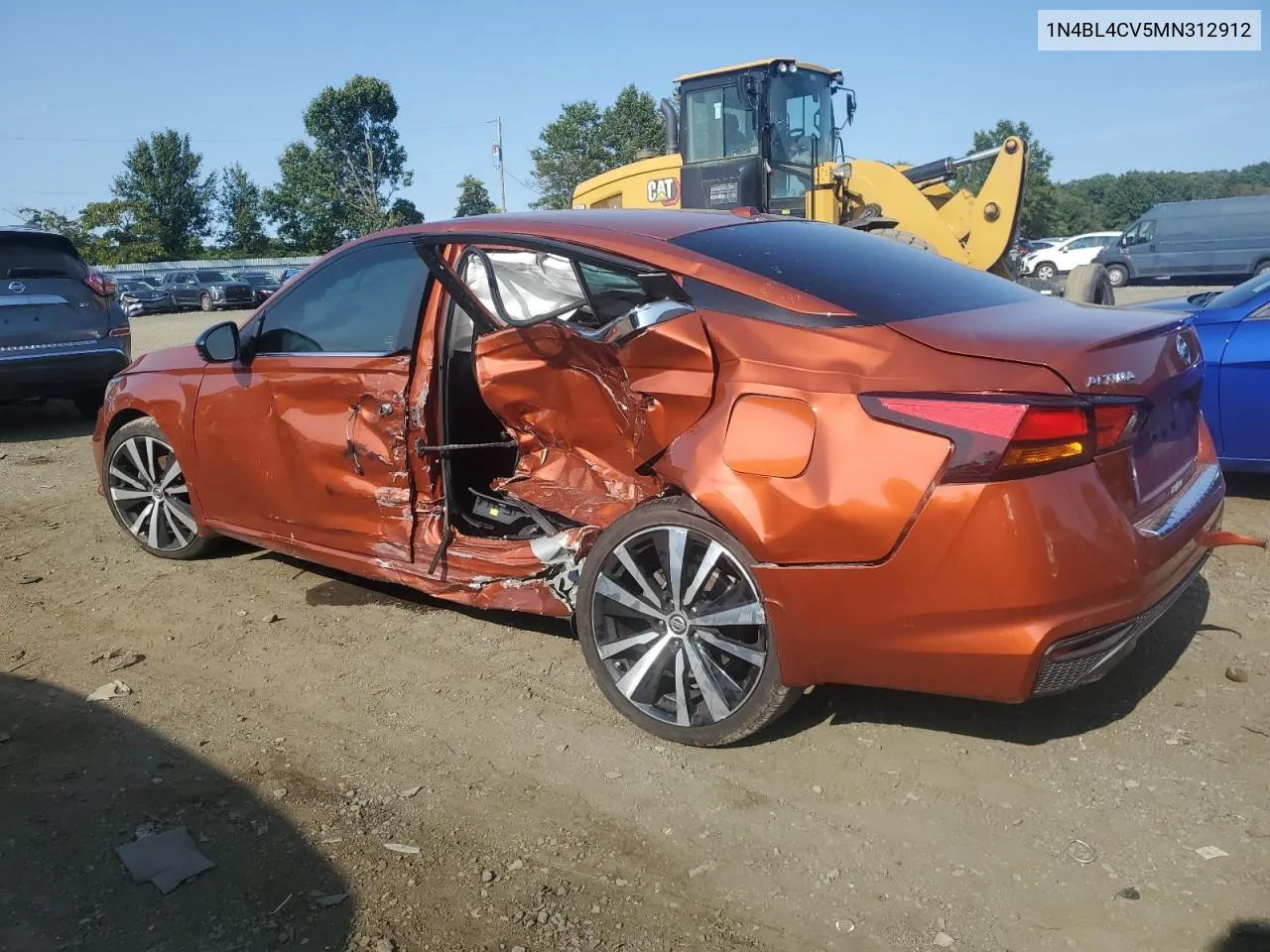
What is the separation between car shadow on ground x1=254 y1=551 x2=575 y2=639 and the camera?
4316 millimetres

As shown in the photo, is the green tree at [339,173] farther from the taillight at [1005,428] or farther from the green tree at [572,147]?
the taillight at [1005,428]

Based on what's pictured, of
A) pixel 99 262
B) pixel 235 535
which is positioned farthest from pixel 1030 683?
pixel 99 262

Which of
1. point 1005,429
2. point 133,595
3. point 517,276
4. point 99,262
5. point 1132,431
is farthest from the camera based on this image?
point 99,262

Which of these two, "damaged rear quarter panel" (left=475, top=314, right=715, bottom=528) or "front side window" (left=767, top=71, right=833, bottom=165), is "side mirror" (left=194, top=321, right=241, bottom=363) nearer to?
"damaged rear quarter panel" (left=475, top=314, right=715, bottom=528)

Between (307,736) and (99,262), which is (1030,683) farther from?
(99,262)

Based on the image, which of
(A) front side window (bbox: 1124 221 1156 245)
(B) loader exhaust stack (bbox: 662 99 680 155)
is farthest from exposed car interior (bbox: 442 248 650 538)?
(A) front side window (bbox: 1124 221 1156 245)

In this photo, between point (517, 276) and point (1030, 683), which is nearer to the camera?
point (1030, 683)

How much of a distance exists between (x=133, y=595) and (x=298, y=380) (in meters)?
1.46

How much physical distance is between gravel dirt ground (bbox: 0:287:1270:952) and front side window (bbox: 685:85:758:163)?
7595mm

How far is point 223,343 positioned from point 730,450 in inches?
108

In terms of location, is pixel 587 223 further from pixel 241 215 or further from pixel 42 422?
pixel 241 215

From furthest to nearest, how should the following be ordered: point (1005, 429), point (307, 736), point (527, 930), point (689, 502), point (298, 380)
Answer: point (298, 380)
point (307, 736)
point (689, 502)
point (1005, 429)
point (527, 930)

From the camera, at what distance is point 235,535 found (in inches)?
189

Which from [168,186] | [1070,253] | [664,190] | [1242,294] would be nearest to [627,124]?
[168,186]
